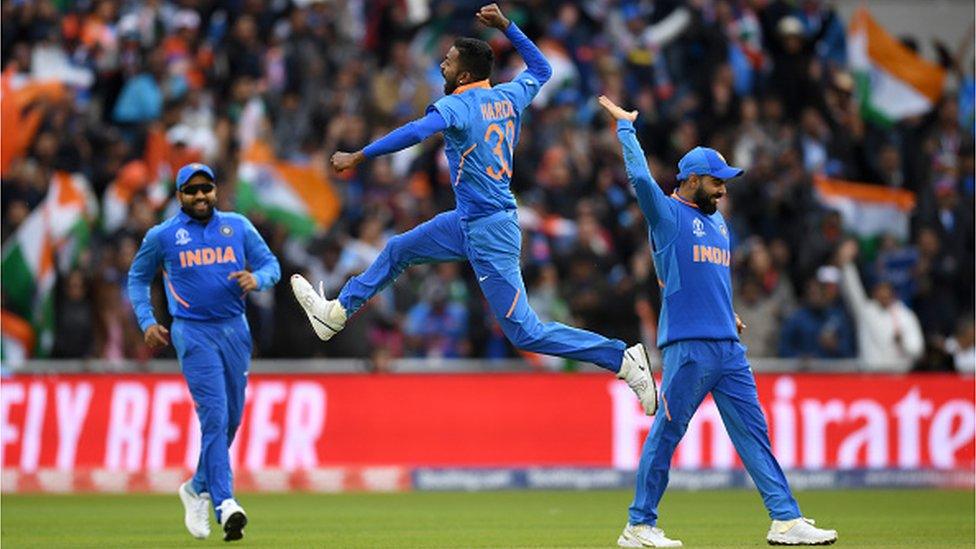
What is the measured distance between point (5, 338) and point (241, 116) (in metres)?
4.93

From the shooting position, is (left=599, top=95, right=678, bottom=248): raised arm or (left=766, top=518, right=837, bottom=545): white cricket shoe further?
(left=766, top=518, right=837, bottom=545): white cricket shoe

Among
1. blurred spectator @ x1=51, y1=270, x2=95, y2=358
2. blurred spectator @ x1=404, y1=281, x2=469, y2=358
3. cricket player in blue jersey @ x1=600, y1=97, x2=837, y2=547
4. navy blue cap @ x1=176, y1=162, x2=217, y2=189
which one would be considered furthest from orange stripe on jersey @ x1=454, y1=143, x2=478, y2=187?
blurred spectator @ x1=51, y1=270, x2=95, y2=358

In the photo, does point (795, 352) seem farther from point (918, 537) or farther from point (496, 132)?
point (496, 132)

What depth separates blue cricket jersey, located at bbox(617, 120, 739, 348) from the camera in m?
14.8

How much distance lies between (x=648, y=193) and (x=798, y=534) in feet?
9.19

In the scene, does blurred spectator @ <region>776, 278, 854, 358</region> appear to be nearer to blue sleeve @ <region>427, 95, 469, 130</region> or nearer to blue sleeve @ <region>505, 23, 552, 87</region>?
blue sleeve @ <region>505, 23, 552, 87</region>

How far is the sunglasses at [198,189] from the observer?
1645 cm

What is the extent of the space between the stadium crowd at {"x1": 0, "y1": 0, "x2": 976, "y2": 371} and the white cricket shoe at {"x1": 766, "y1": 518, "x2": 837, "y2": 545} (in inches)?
379

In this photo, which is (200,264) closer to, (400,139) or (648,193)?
(400,139)

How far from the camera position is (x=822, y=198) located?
2794cm

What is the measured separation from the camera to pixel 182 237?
16547 millimetres

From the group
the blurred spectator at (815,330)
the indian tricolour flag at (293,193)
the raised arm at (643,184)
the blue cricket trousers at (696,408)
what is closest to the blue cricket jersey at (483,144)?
the raised arm at (643,184)

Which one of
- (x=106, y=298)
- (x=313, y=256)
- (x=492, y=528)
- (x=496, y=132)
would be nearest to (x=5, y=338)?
(x=106, y=298)

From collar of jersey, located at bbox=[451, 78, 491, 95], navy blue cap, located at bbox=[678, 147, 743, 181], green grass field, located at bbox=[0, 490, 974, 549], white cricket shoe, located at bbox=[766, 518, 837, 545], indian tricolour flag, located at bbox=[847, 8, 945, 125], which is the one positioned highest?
indian tricolour flag, located at bbox=[847, 8, 945, 125]
